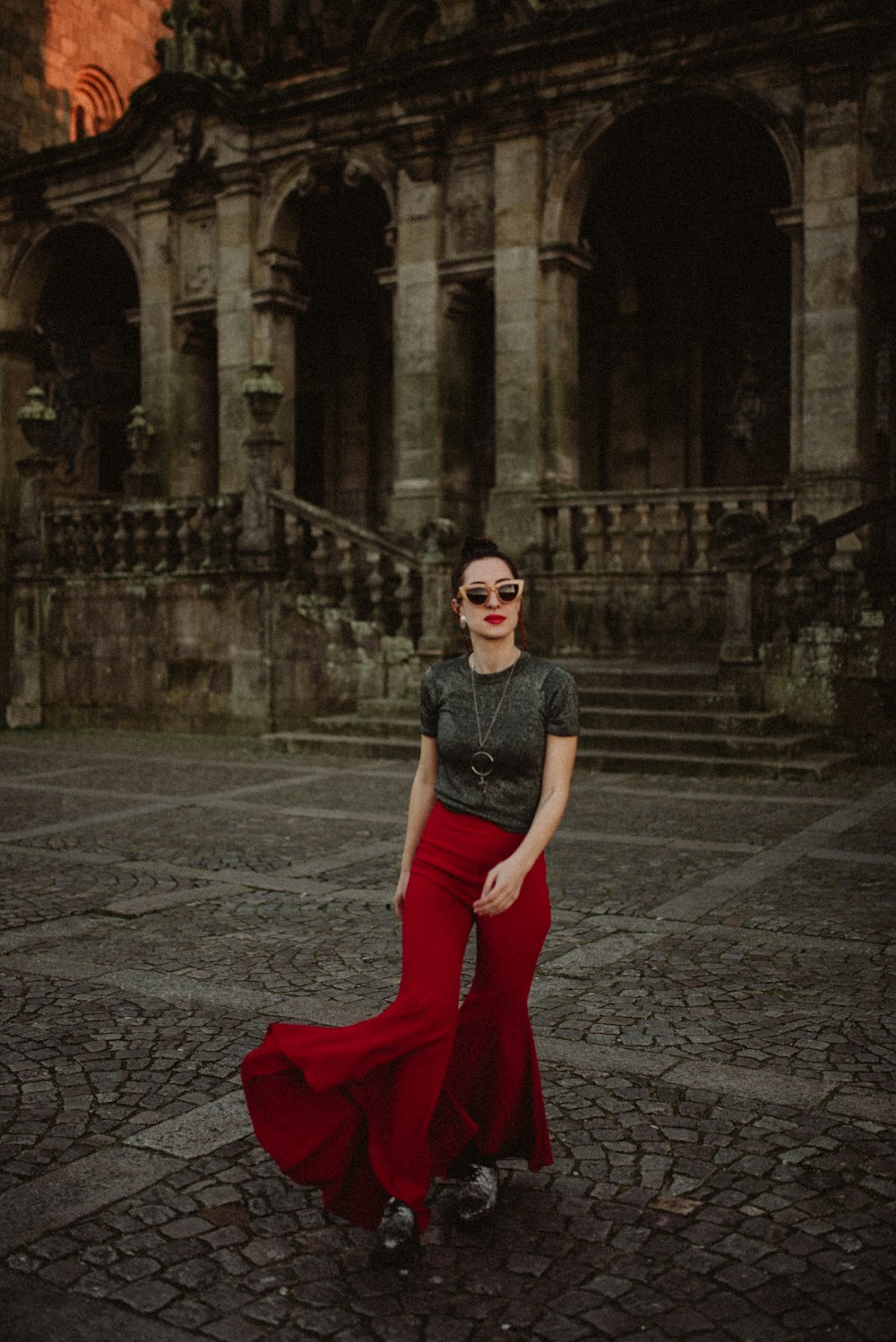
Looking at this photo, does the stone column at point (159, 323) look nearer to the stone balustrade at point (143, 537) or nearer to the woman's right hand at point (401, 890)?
the stone balustrade at point (143, 537)

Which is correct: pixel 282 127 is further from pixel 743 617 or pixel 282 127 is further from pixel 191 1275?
pixel 191 1275

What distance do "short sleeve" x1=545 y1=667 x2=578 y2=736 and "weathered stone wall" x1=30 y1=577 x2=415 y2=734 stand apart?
10882 millimetres

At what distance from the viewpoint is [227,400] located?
63.2 feet

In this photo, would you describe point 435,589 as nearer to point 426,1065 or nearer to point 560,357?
point 560,357

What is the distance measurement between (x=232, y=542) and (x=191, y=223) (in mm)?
6901

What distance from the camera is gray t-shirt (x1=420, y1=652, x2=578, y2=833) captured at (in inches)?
133

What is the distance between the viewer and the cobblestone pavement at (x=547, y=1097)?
2.91 meters

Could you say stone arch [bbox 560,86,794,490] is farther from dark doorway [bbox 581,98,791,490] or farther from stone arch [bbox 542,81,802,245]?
stone arch [bbox 542,81,802,245]

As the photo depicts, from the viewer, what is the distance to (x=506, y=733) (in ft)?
11.1

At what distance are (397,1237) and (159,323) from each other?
18.7 m

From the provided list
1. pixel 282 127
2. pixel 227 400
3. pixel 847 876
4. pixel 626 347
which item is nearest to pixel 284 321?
pixel 227 400

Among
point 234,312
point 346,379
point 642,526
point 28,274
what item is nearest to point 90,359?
point 28,274

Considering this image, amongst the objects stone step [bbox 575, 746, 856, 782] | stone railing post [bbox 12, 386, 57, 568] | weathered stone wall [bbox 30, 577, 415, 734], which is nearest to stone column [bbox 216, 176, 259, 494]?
stone railing post [bbox 12, 386, 57, 568]

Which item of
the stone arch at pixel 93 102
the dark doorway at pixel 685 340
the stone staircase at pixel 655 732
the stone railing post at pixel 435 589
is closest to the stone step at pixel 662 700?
the stone staircase at pixel 655 732
